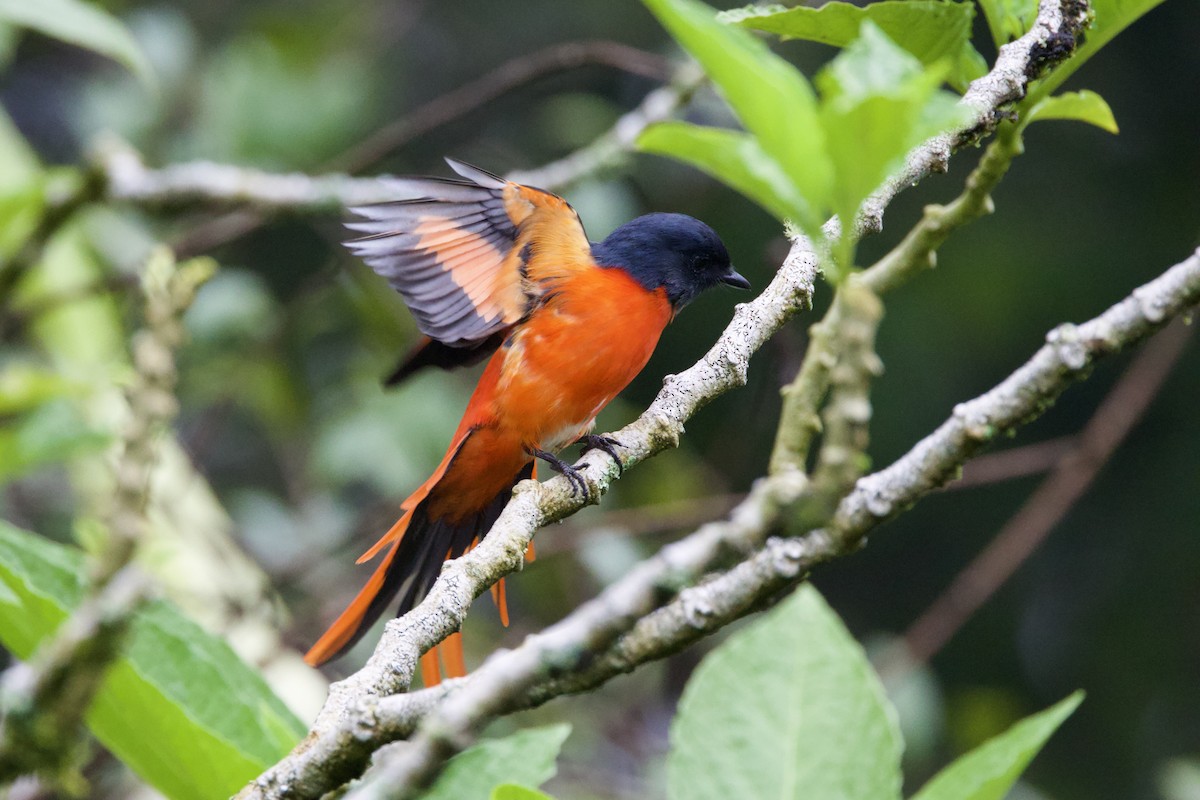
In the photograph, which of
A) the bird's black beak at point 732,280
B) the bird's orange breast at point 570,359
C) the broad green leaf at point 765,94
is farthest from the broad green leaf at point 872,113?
the bird's black beak at point 732,280

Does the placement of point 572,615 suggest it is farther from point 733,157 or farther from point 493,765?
point 733,157

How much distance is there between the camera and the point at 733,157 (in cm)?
103

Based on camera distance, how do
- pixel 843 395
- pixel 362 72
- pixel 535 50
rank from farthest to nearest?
pixel 535 50
pixel 362 72
pixel 843 395

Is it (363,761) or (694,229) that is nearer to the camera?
(363,761)

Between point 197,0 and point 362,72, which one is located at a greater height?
point 197,0

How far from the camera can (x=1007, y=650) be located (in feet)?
20.7

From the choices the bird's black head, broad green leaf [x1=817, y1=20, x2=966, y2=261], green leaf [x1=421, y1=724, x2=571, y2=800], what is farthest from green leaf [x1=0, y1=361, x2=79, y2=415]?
the bird's black head

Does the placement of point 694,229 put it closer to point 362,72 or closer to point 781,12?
point 781,12

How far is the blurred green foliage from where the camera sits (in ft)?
15.4

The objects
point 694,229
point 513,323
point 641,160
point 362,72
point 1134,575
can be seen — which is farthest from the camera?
point 1134,575

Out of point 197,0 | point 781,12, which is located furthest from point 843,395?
point 197,0

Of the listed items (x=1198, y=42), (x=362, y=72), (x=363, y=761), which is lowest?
(x=1198, y=42)

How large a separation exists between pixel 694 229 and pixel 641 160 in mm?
1770

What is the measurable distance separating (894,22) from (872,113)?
1.93 feet
